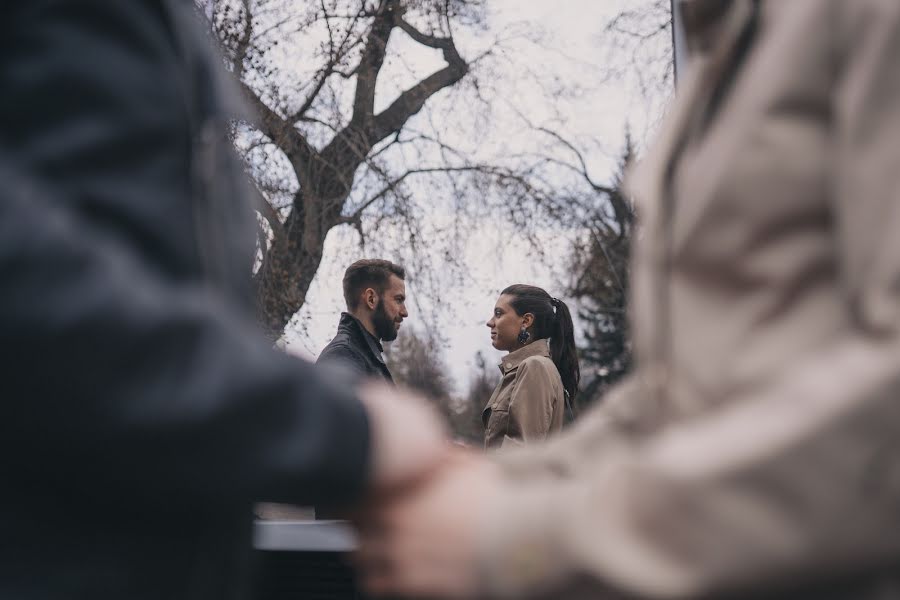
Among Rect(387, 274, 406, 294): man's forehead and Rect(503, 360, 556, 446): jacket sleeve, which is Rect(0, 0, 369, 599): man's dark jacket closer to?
Rect(503, 360, 556, 446): jacket sleeve

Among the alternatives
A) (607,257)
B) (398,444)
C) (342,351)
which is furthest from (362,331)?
(398,444)

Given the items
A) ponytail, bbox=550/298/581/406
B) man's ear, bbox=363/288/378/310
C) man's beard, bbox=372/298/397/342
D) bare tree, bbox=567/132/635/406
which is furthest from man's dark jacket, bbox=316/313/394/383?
bare tree, bbox=567/132/635/406

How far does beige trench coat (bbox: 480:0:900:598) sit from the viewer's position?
25.0 inches

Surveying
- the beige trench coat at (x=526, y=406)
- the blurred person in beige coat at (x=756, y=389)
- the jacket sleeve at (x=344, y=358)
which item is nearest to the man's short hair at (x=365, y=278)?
the jacket sleeve at (x=344, y=358)

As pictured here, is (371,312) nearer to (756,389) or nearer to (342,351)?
(342,351)

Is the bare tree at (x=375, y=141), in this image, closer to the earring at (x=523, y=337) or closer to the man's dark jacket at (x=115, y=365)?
the earring at (x=523, y=337)

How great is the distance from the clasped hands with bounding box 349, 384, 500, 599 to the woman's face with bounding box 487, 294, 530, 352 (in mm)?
4988

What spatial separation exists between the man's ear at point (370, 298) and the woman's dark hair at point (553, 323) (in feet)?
2.84

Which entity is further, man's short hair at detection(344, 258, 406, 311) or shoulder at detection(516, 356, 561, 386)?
man's short hair at detection(344, 258, 406, 311)

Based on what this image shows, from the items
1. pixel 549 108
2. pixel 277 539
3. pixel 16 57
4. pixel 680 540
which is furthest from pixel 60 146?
pixel 549 108

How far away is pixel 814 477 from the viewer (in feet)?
2.07

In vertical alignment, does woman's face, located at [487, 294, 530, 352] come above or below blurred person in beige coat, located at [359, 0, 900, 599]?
above

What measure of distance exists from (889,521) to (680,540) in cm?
Result: 15

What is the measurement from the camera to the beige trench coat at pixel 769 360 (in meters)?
0.63
